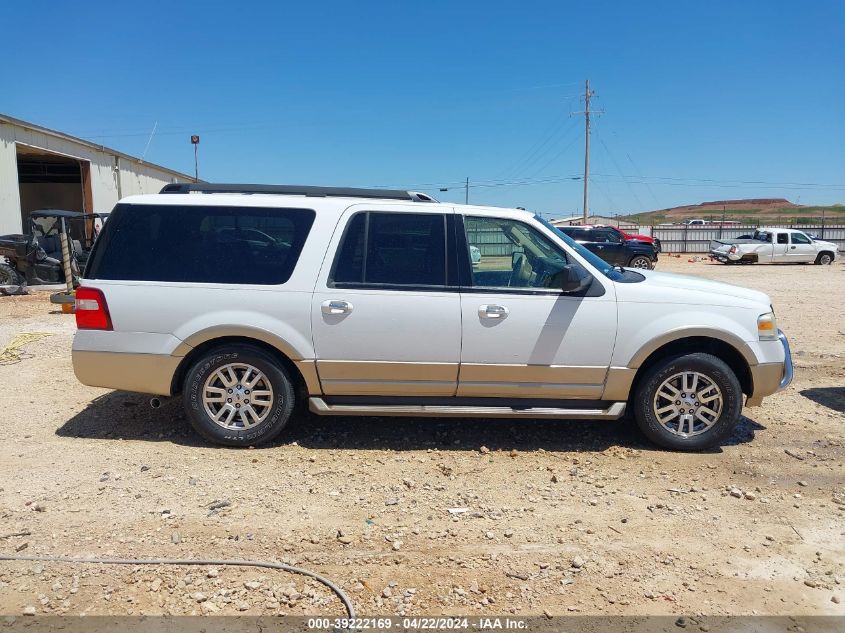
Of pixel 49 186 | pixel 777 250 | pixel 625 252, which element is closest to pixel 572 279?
pixel 625 252

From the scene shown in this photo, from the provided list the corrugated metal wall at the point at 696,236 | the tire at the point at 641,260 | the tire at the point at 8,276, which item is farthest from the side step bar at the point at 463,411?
the corrugated metal wall at the point at 696,236

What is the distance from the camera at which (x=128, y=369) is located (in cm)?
498

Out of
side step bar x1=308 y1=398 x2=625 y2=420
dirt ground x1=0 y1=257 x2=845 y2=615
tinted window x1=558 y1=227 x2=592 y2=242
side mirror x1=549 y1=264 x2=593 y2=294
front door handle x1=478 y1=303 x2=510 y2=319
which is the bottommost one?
dirt ground x1=0 y1=257 x2=845 y2=615

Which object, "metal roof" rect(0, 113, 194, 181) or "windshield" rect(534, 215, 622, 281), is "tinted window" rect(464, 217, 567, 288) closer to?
"windshield" rect(534, 215, 622, 281)

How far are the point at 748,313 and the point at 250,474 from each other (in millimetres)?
3899

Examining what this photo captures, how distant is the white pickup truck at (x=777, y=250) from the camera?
30031 millimetres

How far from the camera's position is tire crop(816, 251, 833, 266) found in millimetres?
30531

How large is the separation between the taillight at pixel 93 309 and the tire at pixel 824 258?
33244 millimetres

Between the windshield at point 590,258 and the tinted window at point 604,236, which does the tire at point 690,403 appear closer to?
the windshield at point 590,258

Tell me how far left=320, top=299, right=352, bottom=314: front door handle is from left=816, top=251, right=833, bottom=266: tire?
32.2m

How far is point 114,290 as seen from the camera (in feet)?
16.1

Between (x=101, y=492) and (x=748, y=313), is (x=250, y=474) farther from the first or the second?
(x=748, y=313)

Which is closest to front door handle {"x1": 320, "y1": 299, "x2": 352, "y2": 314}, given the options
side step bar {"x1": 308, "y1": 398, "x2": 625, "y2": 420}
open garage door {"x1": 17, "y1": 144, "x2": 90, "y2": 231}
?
side step bar {"x1": 308, "y1": 398, "x2": 625, "y2": 420}

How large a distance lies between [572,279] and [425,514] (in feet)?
6.55
